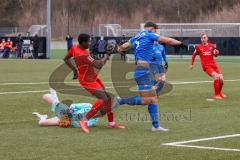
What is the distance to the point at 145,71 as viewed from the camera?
1291cm

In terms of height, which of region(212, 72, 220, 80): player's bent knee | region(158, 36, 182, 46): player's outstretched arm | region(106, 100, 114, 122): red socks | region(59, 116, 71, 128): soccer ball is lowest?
region(59, 116, 71, 128): soccer ball

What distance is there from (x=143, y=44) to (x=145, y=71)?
1.76ft

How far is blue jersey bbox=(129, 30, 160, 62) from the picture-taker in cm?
1277

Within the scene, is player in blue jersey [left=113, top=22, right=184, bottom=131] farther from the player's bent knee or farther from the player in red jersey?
the player's bent knee

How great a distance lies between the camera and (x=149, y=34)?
1269 cm

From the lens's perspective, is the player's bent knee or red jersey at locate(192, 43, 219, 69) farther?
red jersey at locate(192, 43, 219, 69)

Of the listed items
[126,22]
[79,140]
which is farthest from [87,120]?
[126,22]

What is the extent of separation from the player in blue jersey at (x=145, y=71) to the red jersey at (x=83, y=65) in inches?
25.2

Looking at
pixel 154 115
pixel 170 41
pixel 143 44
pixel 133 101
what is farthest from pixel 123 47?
pixel 154 115

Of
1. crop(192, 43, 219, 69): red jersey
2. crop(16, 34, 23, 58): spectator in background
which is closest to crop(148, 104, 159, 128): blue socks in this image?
crop(192, 43, 219, 69): red jersey

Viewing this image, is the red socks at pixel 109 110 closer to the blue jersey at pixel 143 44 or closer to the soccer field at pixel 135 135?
the soccer field at pixel 135 135

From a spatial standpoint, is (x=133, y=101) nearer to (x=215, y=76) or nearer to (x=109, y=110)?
(x=109, y=110)

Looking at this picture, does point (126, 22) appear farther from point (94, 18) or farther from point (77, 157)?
point (77, 157)

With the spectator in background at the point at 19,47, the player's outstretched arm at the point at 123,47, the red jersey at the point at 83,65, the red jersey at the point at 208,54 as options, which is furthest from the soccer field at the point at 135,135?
the spectator in background at the point at 19,47
